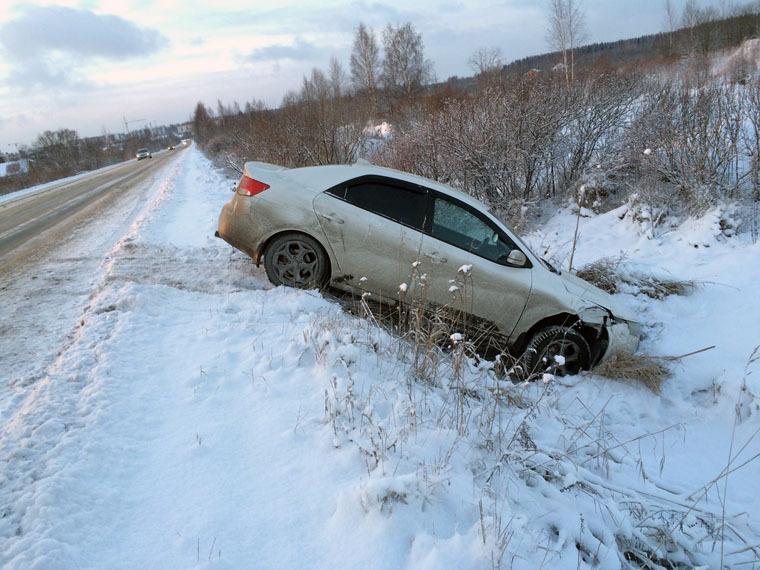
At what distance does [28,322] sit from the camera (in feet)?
15.9

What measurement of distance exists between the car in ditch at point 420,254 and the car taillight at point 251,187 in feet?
0.04

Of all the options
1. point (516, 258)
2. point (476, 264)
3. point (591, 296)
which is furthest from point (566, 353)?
point (476, 264)

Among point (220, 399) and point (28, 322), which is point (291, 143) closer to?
point (28, 322)

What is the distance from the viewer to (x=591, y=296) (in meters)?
5.24

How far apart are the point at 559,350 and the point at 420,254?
1796mm

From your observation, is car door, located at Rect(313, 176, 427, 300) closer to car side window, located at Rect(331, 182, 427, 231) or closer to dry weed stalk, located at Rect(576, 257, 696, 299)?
car side window, located at Rect(331, 182, 427, 231)

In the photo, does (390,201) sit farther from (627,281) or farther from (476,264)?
(627,281)

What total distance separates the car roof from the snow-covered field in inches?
53.5

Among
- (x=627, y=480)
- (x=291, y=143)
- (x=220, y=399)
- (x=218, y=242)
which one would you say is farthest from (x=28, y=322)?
(x=291, y=143)

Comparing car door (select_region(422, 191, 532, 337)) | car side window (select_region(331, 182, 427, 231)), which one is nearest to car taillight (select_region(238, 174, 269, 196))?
car side window (select_region(331, 182, 427, 231))

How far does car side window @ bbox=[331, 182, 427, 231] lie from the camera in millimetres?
5250

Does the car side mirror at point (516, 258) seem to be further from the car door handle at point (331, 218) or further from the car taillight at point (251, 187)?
the car taillight at point (251, 187)

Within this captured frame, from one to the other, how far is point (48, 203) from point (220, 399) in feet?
58.0

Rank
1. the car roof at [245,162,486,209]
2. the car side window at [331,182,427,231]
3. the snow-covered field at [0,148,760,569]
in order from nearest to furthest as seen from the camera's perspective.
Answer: the snow-covered field at [0,148,760,569]
the car side window at [331,182,427,231]
the car roof at [245,162,486,209]
